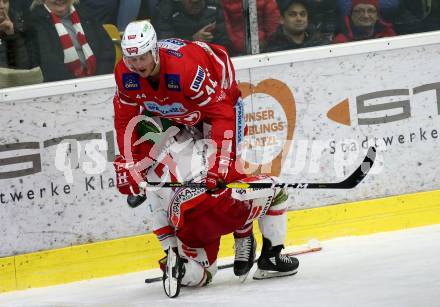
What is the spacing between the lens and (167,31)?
261 inches

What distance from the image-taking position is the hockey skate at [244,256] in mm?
5750

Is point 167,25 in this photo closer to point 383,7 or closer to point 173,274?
point 383,7

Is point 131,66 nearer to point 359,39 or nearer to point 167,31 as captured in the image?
point 167,31

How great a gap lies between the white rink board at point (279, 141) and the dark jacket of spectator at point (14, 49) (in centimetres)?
18

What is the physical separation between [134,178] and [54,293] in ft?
3.18

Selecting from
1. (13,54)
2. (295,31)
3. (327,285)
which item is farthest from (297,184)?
(13,54)

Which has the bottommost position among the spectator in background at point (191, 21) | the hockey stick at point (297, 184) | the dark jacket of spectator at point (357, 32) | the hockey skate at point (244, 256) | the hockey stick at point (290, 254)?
the hockey stick at point (290, 254)

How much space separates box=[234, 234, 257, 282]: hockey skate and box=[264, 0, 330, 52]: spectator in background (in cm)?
150

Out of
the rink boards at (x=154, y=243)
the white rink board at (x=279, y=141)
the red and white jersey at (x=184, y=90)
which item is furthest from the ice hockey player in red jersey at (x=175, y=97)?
the rink boards at (x=154, y=243)

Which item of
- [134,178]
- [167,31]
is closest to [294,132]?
[167,31]

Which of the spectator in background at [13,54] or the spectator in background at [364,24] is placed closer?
the spectator in background at [13,54]

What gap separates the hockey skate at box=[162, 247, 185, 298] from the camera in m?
5.50

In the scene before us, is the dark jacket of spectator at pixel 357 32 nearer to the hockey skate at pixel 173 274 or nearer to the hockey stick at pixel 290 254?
the hockey stick at pixel 290 254

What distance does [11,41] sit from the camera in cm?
634
